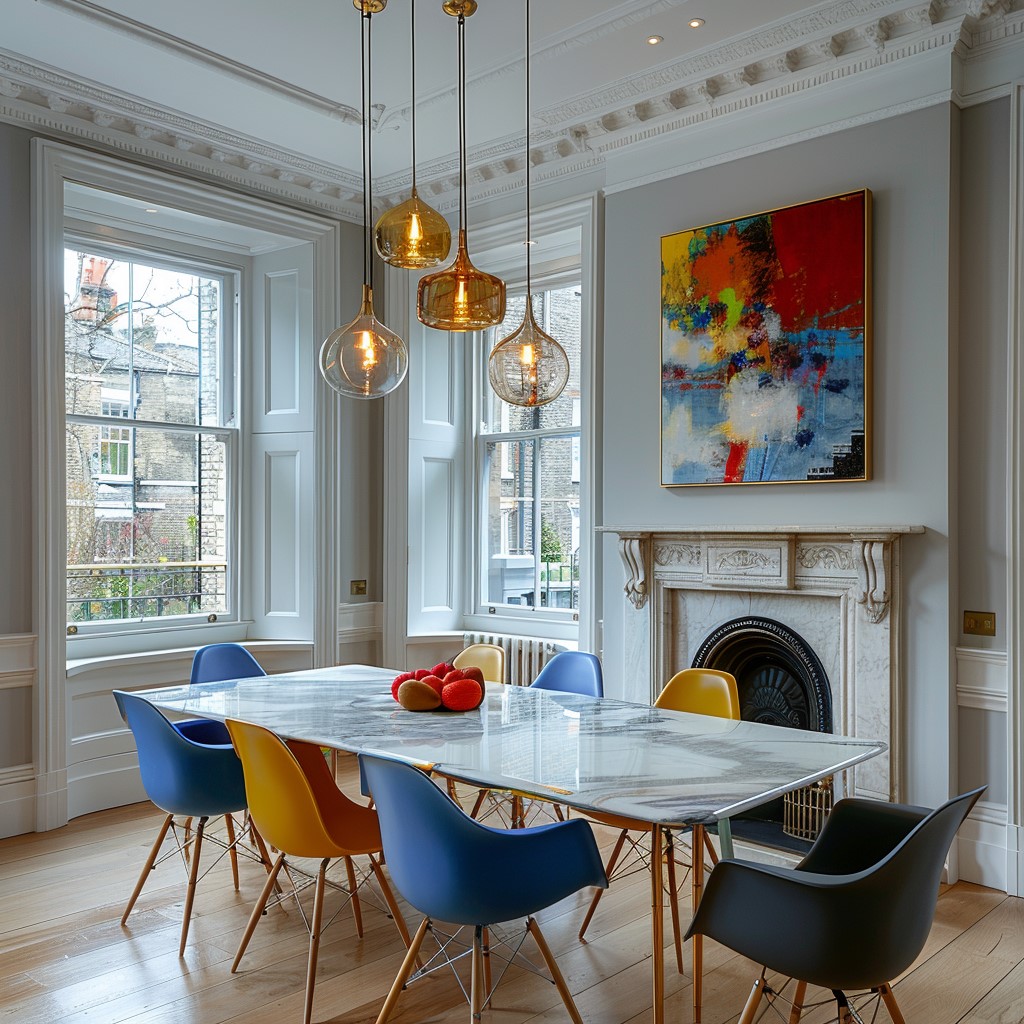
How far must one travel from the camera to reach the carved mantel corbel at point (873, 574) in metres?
3.71

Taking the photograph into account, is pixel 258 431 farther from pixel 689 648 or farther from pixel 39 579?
pixel 689 648

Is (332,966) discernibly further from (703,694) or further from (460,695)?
(703,694)

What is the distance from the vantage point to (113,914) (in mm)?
3381

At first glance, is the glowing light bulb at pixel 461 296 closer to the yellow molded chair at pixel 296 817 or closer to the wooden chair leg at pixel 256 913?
the yellow molded chair at pixel 296 817

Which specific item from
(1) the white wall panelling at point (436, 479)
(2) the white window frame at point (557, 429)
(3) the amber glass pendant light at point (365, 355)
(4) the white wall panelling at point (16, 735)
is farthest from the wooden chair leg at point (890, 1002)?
(1) the white wall panelling at point (436, 479)

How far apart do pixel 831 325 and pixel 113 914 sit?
11.5ft

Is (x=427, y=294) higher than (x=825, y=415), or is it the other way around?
(x=427, y=294)

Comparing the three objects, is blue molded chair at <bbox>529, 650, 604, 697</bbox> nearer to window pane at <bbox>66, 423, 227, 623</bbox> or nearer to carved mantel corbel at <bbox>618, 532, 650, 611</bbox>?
carved mantel corbel at <bbox>618, 532, 650, 611</bbox>

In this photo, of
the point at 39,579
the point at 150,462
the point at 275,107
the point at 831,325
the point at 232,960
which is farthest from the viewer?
the point at 150,462

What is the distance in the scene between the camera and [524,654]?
550 cm

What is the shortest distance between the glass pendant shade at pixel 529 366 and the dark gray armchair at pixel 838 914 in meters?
1.63

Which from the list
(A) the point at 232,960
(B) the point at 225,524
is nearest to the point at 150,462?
(B) the point at 225,524

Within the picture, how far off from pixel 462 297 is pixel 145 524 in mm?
2987

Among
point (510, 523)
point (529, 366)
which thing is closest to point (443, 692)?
point (529, 366)
